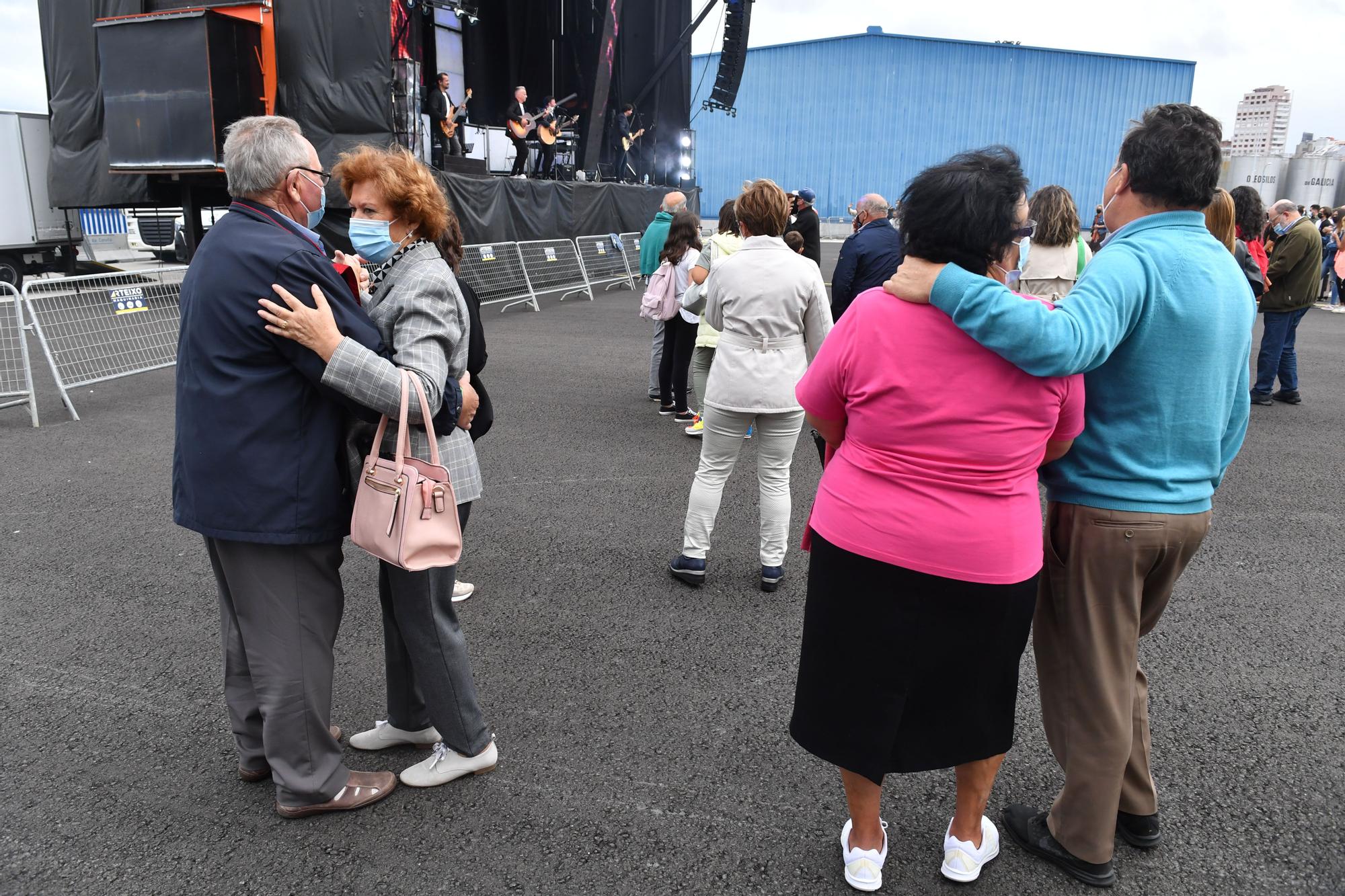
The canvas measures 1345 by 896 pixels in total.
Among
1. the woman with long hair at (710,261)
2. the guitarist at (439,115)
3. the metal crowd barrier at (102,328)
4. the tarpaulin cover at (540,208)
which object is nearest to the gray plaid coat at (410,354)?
the woman with long hair at (710,261)

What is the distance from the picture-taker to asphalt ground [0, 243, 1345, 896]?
228 cm

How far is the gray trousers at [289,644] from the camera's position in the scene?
2246 millimetres

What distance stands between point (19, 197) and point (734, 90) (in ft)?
56.5

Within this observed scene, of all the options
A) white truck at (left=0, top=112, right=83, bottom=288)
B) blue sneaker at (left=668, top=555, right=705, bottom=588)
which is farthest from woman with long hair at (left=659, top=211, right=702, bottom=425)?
white truck at (left=0, top=112, right=83, bottom=288)

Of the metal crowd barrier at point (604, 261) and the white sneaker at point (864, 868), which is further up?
the metal crowd barrier at point (604, 261)

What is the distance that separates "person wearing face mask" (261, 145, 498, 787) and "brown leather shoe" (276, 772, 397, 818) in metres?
0.07

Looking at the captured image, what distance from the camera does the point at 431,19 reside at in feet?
50.3

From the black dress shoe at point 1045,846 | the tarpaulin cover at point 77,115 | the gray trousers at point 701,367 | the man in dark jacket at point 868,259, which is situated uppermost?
the tarpaulin cover at point 77,115

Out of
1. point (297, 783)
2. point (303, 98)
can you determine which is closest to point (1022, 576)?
point (297, 783)

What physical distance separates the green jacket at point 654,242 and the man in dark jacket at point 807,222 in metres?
1.12

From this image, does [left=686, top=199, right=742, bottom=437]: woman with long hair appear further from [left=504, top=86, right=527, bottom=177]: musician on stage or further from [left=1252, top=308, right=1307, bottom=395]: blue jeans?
[left=504, top=86, right=527, bottom=177]: musician on stage

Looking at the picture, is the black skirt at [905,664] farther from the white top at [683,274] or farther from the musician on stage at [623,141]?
the musician on stage at [623,141]

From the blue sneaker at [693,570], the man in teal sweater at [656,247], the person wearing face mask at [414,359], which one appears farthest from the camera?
the man in teal sweater at [656,247]

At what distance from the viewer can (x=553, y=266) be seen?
608 inches
